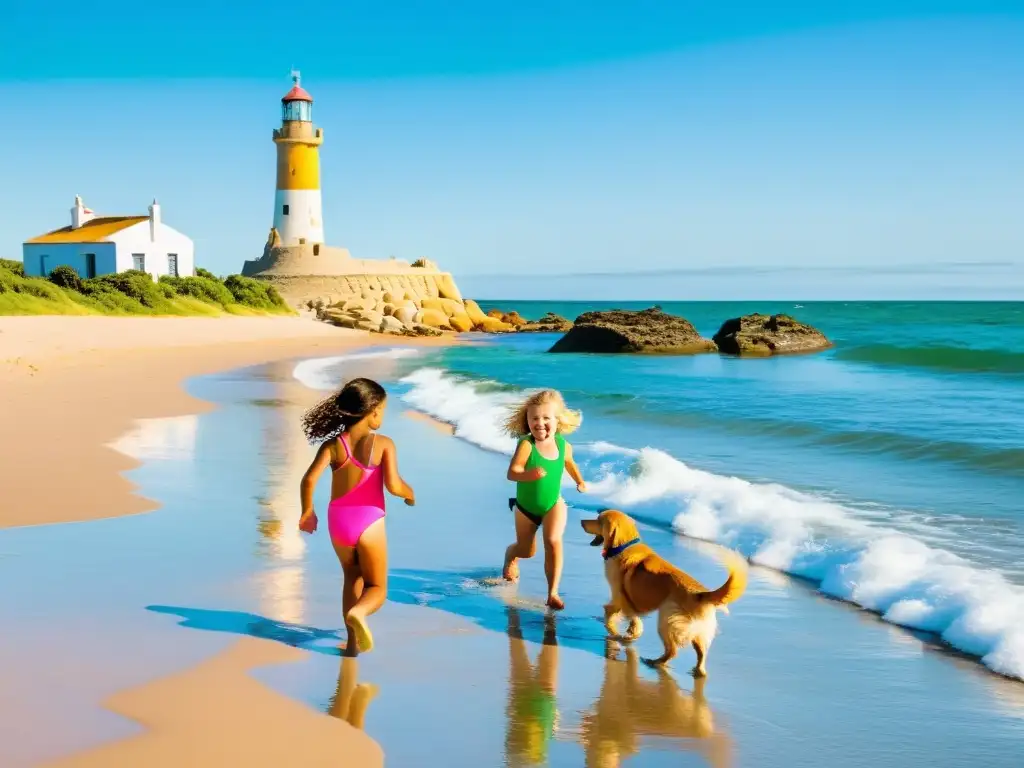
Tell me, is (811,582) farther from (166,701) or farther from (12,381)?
(12,381)

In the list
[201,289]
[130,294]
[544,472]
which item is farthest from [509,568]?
[201,289]

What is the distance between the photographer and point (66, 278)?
41.4m

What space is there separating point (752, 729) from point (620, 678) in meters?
0.70

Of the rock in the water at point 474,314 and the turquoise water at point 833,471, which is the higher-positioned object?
the rock in the water at point 474,314

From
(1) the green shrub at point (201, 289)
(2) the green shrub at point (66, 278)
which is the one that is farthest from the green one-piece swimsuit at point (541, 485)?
(1) the green shrub at point (201, 289)

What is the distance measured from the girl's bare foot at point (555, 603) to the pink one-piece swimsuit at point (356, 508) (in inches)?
46.1

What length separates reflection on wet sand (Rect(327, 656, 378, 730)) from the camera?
12.7 ft

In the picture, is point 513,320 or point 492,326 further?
point 513,320

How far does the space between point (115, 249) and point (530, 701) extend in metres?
44.1

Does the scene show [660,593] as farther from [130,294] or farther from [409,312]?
[409,312]

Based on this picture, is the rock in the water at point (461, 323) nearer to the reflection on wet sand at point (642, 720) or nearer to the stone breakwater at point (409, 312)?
the stone breakwater at point (409, 312)

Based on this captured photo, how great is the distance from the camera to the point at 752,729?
3.86m

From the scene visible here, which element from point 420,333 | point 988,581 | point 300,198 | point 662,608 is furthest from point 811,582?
point 300,198

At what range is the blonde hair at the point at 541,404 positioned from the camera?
552 centimetres
